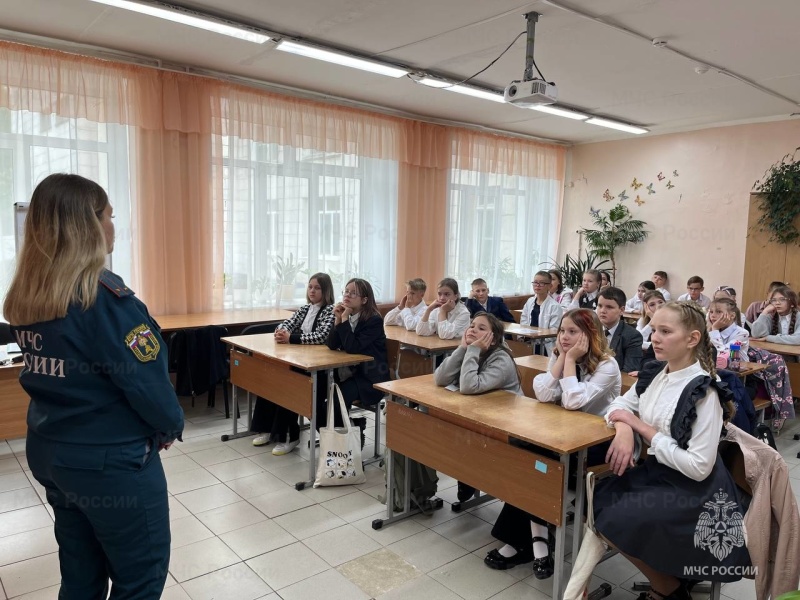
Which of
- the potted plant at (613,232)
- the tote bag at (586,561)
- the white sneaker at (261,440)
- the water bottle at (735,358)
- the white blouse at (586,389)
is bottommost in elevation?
Result: the white sneaker at (261,440)

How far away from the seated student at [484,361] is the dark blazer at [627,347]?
3.92 feet

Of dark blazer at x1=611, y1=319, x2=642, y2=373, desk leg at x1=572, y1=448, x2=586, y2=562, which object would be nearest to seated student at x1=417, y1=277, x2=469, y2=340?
dark blazer at x1=611, y1=319, x2=642, y2=373

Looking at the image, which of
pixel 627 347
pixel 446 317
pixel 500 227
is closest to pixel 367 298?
pixel 446 317

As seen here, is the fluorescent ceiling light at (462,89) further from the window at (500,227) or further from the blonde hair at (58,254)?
the blonde hair at (58,254)

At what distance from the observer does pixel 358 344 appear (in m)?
3.83

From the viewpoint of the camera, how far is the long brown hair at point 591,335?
2752 mm

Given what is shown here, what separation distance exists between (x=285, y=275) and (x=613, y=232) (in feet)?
15.9

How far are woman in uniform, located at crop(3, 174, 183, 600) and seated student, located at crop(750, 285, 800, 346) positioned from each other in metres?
5.32

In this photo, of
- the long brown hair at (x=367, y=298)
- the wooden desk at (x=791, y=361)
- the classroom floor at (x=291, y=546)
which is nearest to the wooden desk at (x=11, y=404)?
the classroom floor at (x=291, y=546)

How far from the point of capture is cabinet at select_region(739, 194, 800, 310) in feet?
22.1

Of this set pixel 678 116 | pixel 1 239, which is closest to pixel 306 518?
pixel 1 239

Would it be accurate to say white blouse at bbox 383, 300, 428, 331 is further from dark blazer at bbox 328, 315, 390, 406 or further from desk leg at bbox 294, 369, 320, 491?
desk leg at bbox 294, 369, 320, 491

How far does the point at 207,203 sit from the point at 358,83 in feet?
6.15

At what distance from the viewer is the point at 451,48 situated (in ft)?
15.1
